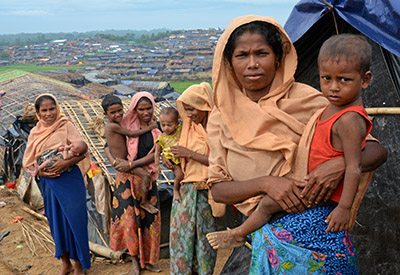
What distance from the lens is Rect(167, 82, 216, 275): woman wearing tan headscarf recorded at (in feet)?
10.2

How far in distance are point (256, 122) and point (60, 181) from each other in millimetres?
2937

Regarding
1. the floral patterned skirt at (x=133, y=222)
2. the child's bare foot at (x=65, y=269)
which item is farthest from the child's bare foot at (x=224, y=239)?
the child's bare foot at (x=65, y=269)

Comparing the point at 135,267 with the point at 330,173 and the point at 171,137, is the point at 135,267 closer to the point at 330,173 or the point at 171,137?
the point at 171,137

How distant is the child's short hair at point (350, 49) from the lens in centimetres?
147

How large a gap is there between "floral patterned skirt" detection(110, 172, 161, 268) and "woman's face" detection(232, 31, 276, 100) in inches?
102

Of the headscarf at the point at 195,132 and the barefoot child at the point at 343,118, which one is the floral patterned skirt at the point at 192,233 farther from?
the barefoot child at the point at 343,118

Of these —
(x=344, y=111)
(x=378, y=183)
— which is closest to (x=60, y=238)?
(x=378, y=183)

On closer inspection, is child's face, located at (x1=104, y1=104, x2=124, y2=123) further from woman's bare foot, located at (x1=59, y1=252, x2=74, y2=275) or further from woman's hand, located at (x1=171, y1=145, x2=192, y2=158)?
woman's bare foot, located at (x1=59, y1=252, x2=74, y2=275)

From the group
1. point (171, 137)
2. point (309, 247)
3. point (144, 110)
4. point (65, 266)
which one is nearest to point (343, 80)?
Result: point (309, 247)

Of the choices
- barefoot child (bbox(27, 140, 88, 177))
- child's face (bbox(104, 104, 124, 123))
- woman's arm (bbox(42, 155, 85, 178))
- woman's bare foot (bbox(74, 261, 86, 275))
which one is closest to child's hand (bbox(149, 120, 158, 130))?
child's face (bbox(104, 104, 124, 123))

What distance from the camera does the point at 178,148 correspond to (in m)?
3.14

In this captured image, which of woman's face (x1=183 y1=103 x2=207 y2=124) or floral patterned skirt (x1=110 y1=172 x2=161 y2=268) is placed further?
floral patterned skirt (x1=110 y1=172 x2=161 y2=268)

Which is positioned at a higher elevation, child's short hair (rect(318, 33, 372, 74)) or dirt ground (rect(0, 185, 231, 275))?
child's short hair (rect(318, 33, 372, 74))

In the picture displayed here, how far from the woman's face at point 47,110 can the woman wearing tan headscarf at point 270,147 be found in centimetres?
262
